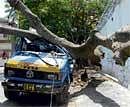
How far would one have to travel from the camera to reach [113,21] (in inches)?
758

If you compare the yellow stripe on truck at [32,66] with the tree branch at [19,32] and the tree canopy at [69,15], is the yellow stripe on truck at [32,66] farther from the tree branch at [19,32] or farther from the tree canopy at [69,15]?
the tree canopy at [69,15]

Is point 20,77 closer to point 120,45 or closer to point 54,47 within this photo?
point 54,47

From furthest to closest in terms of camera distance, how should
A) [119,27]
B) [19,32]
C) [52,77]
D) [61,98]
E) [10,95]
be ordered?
[119,27]
[19,32]
[10,95]
[61,98]
[52,77]

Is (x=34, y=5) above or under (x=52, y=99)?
above

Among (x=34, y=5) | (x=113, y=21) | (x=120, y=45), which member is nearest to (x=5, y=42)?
(x=34, y=5)

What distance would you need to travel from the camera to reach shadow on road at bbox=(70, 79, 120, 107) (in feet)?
42.2

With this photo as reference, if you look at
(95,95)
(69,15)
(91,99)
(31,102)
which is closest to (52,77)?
(31,102)

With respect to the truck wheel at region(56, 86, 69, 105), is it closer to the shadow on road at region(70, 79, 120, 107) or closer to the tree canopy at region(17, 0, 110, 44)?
the shadow on road at region(70, 79, 120, 107)

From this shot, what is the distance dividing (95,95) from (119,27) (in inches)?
161

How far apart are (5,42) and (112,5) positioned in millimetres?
45774

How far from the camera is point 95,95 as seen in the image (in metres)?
14.4

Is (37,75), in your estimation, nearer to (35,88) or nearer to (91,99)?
(35,88)

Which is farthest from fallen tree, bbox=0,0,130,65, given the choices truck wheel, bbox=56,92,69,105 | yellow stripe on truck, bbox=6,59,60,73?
truck wheel, bbox=56,92,69,105

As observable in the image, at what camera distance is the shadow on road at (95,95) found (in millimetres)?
12867
